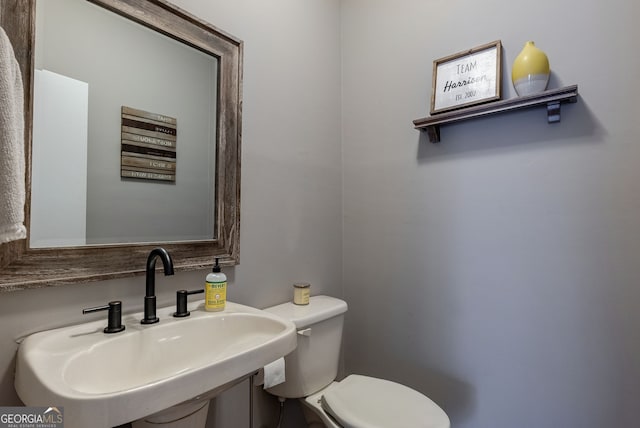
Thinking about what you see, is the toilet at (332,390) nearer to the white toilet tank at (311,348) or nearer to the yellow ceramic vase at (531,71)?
the white toilet tank at (311,348)

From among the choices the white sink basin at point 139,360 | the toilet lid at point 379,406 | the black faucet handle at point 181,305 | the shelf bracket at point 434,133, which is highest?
the shelf bracket at point 434,133

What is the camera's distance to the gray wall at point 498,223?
3.66ft

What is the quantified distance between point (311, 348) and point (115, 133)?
40.5 inches

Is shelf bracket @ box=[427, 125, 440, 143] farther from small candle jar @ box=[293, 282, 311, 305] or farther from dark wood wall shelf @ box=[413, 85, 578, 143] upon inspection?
small candle jar @ box=[293, 282, 311, 305]

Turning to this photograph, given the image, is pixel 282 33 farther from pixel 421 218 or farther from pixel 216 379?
pixel 216 379

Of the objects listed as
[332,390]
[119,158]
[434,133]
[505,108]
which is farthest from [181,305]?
[505,108]

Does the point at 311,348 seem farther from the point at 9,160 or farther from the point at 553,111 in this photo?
the point at 553,111

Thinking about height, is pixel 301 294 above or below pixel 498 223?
below

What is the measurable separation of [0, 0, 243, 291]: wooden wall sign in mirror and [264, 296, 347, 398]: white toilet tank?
0.35 metres

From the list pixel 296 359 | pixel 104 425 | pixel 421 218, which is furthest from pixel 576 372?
pixel 104 425

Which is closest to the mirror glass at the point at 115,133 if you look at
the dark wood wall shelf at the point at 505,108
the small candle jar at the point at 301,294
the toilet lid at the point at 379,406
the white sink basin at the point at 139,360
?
the white sink basin at the point at 139,360

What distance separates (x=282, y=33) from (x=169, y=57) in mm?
581

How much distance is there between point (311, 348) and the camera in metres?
1.30

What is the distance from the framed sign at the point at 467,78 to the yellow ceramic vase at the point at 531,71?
99mm
